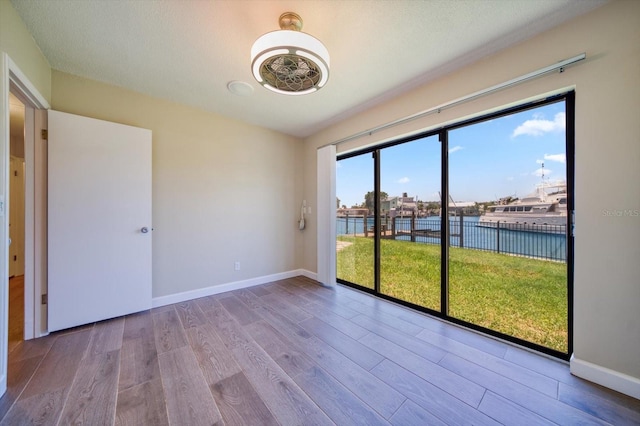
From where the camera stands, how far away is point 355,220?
3471 millimetres

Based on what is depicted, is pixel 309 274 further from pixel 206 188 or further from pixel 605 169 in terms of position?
pixel 605 169

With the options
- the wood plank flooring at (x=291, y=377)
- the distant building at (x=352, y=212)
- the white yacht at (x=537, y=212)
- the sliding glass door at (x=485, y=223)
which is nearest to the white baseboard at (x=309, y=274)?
the sliding glass door at (x=485, y=223)

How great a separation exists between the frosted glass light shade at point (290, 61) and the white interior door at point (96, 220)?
1768 mm

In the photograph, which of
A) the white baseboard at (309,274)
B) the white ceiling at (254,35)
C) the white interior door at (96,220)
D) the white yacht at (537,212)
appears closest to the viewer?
the white ceiling at (254,35)

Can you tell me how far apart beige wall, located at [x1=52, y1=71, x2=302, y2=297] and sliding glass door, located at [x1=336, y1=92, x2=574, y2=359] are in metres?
1.58

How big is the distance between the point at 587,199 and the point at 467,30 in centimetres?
146

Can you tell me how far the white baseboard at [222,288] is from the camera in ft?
8.98

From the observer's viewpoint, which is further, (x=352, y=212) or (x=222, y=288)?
(x=352, y=212)

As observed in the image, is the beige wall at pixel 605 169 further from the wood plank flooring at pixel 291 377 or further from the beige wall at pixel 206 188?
the beige wall at pixel 206 188

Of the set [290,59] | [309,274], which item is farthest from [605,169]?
[309,274]

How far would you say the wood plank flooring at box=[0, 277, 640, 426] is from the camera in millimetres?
1277

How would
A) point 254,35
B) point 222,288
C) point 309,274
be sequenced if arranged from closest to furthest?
point 254,35 < point 222,288 < point 309,274

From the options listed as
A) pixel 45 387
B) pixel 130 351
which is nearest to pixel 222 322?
pixel 130 351

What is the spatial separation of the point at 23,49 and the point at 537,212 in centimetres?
419
